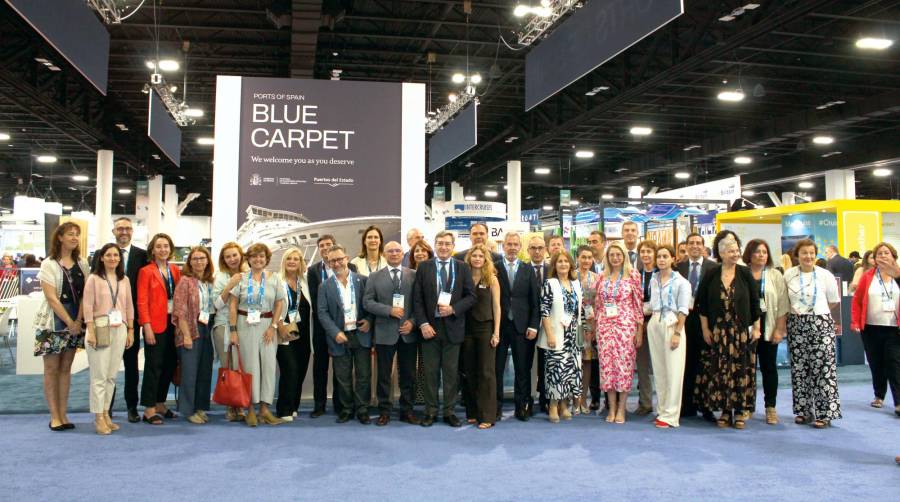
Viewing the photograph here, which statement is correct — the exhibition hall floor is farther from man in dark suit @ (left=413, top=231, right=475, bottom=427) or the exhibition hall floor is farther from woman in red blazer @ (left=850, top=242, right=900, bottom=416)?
woman in red blazer @ (left=850, top=242, right=900, bottom=416)

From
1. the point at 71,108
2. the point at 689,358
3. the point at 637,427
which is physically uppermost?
the point at 71,108

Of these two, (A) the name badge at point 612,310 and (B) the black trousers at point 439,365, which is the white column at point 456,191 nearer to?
(A) the name badge at point 612,310

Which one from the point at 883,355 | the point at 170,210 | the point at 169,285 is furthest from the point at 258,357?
the point at 170,210

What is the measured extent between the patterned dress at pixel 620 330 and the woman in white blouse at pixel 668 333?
14cm

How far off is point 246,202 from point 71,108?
9878mm

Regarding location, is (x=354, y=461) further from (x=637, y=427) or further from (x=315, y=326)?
(x=637, y=427)

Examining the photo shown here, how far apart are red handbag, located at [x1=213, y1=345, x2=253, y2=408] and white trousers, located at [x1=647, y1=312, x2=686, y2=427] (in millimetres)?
2919

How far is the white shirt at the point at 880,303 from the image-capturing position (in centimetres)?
501

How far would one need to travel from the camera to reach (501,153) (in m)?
18.5

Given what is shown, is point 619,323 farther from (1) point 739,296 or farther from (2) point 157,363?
(2) point 157,363

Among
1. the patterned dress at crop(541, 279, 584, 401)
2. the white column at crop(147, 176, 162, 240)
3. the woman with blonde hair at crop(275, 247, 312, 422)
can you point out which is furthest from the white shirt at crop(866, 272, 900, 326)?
the white column at crop(147, 176, 162, 240)

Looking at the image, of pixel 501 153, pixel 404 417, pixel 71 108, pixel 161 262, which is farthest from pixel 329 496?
pixel 501 153

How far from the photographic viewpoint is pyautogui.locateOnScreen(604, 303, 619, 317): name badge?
4.64m

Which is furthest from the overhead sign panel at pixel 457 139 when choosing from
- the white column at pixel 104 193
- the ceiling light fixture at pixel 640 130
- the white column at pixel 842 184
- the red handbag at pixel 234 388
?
the white column at pixel 842 184
